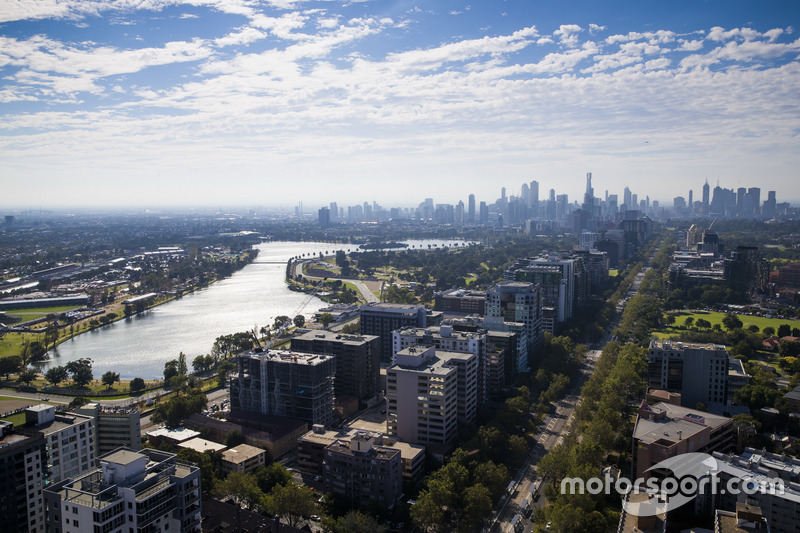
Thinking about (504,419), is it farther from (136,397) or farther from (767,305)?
(767,305)

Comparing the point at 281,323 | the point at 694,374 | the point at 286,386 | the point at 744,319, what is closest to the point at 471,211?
the point at 744,319

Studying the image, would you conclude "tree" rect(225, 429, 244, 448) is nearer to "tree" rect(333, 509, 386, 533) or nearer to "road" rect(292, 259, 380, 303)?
"tree" rect(333, 509, 386, 533)

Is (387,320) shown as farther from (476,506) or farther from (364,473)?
(476,506)

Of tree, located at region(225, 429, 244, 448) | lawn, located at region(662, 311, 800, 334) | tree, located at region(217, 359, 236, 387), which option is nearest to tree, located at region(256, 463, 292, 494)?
tree, located at region(225, 429, 244, 448)

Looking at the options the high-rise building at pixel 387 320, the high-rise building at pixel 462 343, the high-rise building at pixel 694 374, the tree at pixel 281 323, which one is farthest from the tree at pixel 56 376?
the high-rise building at pixel 694 374

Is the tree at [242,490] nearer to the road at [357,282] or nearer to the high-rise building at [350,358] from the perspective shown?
the high-rise building at [350,358]

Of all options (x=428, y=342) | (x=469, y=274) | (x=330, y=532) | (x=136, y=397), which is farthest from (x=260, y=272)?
→ (x=330, y=532)
